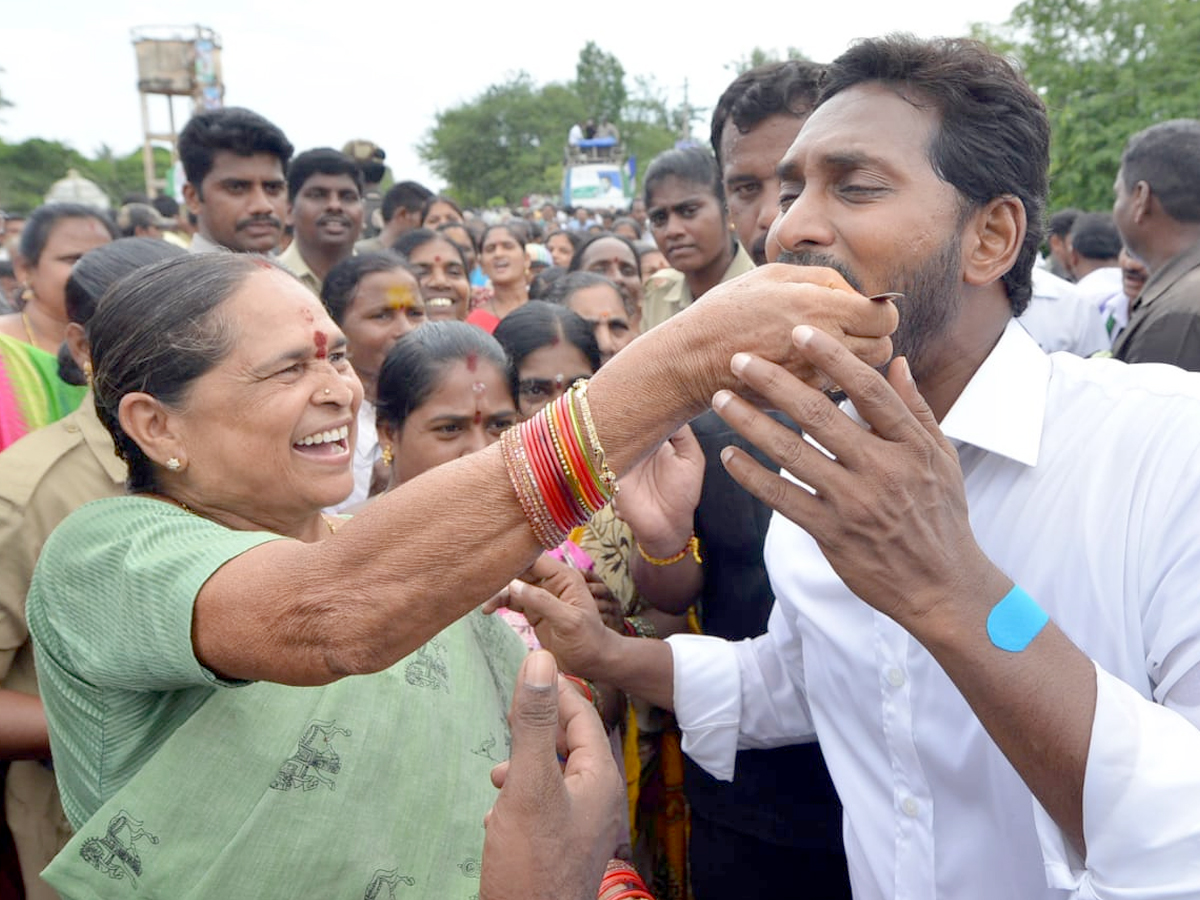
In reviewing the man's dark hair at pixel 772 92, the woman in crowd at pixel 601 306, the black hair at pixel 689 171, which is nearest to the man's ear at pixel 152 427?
the man's dark hair at pixel 772 92

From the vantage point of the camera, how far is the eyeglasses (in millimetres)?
3494

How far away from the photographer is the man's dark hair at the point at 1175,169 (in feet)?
14.6

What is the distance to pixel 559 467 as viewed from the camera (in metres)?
1.29

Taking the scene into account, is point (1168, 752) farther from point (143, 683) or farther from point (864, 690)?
point (143, 683)

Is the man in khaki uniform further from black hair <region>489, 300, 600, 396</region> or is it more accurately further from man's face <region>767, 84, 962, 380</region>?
man's face <region>767, 84, 962, 380</region>

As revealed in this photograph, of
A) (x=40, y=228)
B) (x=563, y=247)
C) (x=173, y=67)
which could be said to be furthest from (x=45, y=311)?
(x=173, y=67)

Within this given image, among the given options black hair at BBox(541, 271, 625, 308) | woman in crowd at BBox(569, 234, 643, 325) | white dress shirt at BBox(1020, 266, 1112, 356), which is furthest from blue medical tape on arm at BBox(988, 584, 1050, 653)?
woman in crowd at BBox(569, 234, 643, 325)

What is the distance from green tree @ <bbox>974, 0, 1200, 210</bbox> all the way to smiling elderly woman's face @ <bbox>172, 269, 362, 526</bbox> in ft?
51.0

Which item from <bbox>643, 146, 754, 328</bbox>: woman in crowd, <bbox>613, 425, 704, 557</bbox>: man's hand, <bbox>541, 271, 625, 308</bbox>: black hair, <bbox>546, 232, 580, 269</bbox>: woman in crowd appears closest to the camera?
<bbox>613, 425, 704, 557</bbox>: man's hand

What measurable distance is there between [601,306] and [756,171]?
1355 mm

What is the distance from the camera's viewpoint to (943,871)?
170 centimetres

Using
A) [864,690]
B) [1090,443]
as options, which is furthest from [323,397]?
[1090,443]

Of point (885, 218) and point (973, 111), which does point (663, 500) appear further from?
point (973, 111)

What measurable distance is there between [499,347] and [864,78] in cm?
167
